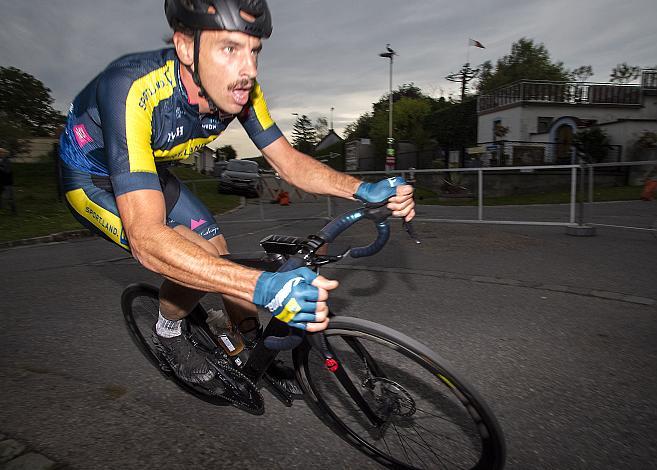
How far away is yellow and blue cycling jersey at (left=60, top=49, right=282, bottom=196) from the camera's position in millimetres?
1825

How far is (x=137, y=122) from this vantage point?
6.20 feet

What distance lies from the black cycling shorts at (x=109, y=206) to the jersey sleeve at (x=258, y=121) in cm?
55

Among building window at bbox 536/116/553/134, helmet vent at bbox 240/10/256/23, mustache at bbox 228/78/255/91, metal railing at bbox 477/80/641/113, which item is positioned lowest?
mustache at bbox 228/78/255/91

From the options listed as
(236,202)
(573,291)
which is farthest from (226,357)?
(236,202)

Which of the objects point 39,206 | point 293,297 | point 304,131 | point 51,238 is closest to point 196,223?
point 293,297

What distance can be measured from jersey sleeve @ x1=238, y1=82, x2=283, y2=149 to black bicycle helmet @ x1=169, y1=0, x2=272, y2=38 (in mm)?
725

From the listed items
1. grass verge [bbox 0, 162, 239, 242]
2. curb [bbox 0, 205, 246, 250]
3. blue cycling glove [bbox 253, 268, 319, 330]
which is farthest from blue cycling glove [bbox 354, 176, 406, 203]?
grass verge [bbox 0, 162, 239, 242]

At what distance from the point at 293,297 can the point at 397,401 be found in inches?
38.1

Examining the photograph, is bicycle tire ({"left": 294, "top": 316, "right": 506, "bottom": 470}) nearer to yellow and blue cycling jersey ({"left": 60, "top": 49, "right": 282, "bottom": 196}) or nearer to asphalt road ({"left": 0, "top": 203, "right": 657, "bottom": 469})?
asphalt road ({"left": 0, "top": 203, "right": 657, "bottom": 469})

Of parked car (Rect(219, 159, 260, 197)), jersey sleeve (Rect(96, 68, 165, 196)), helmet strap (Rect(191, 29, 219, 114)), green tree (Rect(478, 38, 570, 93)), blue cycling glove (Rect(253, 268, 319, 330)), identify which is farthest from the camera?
green tree (Rect(478, 38, 570, 93))

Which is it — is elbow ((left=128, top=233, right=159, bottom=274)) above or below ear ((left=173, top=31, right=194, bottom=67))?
below

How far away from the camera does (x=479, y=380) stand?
111 inches

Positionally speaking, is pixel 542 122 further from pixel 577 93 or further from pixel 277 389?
pixel 277 389

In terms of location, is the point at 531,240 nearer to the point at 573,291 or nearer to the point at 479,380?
the point at 573,291
